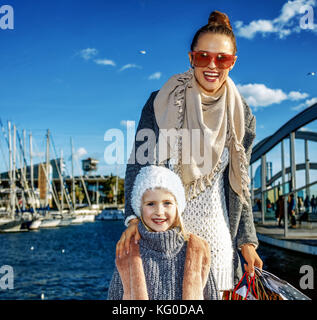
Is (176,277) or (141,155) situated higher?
(141,155)

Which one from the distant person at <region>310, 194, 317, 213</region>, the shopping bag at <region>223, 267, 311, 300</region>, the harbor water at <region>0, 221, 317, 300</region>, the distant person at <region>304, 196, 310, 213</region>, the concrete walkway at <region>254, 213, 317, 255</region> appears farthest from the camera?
the distant person at <region>304, 196, 310, 213</region>

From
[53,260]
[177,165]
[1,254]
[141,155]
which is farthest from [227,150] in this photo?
[1,254]

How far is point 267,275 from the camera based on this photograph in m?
2.10

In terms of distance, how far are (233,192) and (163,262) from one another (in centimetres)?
54

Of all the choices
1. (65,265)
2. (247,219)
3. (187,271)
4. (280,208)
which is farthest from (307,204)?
(65,265)

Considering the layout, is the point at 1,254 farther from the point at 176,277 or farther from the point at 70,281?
the point at 176,277

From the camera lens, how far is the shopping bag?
6.49 feet

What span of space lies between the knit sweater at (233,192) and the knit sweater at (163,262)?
0.82 ft

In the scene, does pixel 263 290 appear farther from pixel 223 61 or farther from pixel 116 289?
pixel 223 61

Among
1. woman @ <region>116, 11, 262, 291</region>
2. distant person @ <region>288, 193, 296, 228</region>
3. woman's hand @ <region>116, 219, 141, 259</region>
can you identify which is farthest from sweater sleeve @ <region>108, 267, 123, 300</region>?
distant person @ <region>288, 193, 296, 228</region>

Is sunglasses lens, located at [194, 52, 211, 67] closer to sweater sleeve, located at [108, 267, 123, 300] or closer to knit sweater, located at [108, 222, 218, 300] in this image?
knit sweater, located at [108, 222, 218, 300]

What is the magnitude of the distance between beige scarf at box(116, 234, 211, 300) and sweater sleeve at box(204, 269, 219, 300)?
37 millimetres

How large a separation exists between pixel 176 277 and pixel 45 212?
144 ft
